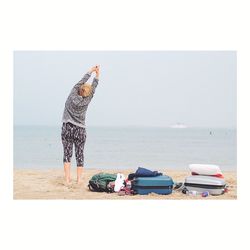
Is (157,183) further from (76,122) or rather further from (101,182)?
(76,122)

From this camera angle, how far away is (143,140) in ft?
29.8

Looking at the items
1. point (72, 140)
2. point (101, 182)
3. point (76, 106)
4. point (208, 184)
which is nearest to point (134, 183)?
point (101, 182)

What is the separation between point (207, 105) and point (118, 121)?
1197mm

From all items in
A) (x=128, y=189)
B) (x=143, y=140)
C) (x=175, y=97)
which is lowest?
(x=128, y=189)

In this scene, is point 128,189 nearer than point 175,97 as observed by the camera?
Yes

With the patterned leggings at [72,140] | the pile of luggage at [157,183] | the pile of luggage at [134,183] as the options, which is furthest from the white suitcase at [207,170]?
the patterned leggings at [72,140]

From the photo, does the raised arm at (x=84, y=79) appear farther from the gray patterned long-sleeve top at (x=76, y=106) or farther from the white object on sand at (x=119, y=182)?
the white object on sand at (x=119, y=182)

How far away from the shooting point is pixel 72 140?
28.1 feet

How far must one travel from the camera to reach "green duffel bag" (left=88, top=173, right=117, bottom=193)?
8234 mm

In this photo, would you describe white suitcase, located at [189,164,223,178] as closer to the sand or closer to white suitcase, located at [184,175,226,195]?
white suitcase, located at [184,175,226,195]

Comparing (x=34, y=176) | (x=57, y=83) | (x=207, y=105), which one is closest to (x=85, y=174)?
(x=34, y=176)

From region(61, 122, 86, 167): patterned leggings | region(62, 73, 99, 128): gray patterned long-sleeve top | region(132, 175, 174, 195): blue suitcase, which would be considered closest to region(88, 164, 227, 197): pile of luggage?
region(132, 175, 174, 195): blue suitcase

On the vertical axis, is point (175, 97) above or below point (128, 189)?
above
